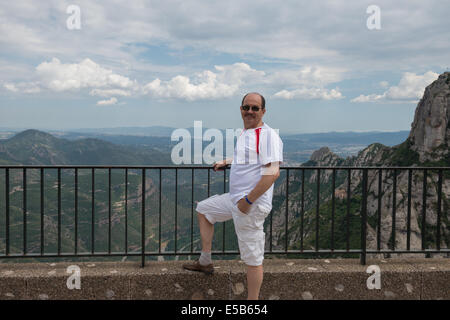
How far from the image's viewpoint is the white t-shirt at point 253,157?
9.84 ft

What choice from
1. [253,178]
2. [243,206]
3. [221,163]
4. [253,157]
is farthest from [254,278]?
[221,163]

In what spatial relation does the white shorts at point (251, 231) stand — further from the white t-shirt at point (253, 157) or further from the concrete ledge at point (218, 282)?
the concrete ledge at point (218, 282)

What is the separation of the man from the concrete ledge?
0.93 m

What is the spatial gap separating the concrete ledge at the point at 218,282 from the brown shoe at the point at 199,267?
7 cm

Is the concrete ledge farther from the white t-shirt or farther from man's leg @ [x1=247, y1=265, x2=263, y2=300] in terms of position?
the white t-shirt

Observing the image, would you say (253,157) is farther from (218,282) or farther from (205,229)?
(218,282)

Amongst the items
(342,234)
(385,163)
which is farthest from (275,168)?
(385,163)

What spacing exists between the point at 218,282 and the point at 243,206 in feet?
4.93

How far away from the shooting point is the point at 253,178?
3.11 m

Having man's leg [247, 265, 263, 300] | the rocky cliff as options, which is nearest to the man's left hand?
man's leg [247, 265, 263, 300]

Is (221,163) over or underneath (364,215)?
over

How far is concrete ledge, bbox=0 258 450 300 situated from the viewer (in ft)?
13.5

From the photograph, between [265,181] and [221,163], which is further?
[221,163]
